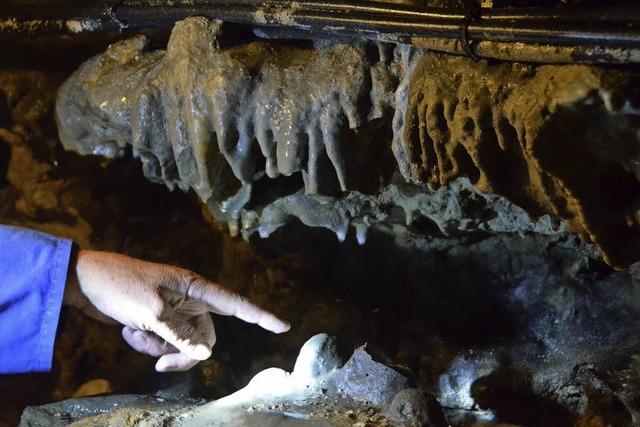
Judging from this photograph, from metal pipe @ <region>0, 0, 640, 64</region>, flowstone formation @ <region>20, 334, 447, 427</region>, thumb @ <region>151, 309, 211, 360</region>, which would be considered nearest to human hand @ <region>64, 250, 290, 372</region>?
thumb @ <region>151, 309, 211, 360</region>

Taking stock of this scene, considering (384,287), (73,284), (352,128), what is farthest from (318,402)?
(384,287)

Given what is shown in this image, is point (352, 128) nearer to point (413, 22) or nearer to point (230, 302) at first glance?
point (413, 22)

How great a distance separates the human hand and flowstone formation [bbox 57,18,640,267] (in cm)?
48

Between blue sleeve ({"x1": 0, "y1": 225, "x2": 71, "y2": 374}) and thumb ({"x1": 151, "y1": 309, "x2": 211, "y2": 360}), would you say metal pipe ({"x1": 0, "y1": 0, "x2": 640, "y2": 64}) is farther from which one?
thumb ({"x1": 151, "y1": 309, "x2": 211, "y2": 360})

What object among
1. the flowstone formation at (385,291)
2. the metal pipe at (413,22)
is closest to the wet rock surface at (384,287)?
the flowstone formation at (385,291)

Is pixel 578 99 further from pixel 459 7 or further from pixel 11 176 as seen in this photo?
pixel 11 176

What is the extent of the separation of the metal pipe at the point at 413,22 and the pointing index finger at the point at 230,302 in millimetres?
1143

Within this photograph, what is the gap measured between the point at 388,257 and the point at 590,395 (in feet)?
4.55

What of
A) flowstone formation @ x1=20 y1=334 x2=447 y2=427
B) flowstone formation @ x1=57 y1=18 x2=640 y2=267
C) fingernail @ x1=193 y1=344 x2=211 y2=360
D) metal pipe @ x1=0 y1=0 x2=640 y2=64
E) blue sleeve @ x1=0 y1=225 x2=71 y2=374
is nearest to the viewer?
Answer: metal pipe @ x1=0 y1=0 x2=640 y2=64

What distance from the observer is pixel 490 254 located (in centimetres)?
377

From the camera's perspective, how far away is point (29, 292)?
103 inches

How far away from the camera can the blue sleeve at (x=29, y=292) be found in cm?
261

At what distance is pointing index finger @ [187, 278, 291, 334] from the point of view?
8.96 feet

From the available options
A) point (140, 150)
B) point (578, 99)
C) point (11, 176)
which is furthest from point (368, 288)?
point (578, 99)
